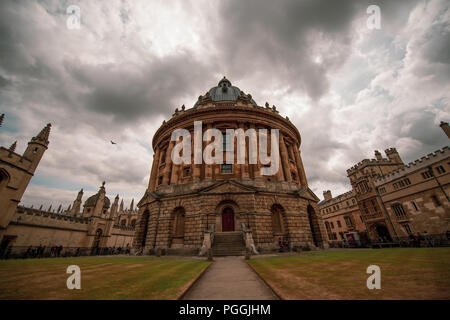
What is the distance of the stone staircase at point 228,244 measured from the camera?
631 inches

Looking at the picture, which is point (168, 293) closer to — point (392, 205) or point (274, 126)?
point (274, 126)

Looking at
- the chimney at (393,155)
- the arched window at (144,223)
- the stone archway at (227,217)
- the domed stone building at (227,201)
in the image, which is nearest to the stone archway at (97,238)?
the arched window at (144,223)

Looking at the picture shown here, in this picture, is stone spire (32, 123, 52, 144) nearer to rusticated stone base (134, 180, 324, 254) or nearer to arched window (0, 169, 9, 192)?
arched window (0, 169, 9, 192)

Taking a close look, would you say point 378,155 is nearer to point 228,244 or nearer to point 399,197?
point 399,197

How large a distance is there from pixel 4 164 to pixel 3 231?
782 cm

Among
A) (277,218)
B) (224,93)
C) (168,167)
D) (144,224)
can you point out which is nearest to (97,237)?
(144,224)

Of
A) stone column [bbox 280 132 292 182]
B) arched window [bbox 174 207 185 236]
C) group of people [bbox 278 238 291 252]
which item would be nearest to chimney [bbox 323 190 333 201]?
stone column [bbox 280 132 292 182]

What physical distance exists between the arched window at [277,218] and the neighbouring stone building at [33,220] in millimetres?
28881

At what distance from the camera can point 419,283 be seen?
4.16 metres

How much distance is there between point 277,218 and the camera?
20.9 meters

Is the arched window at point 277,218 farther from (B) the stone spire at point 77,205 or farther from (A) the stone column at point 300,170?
(B) the stone spire at point 77,205

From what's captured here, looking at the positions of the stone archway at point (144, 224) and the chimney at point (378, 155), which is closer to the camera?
the stone archway at point (144, 224)

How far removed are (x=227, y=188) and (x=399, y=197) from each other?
30486 millimetres
